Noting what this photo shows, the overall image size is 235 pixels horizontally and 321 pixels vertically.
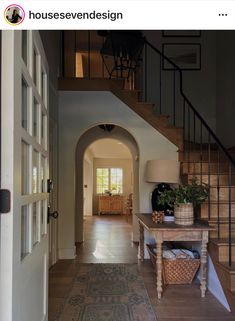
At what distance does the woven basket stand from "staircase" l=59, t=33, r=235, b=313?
323 mm

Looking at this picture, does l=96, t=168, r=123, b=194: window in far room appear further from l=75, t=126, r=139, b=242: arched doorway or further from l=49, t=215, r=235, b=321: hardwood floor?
l=49, t=215, r=235, b=321: hardwood floor

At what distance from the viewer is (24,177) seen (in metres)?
1.43

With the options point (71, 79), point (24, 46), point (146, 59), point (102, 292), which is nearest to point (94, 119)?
point (71, 79)

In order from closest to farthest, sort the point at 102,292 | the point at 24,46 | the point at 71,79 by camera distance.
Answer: the point at 24,46 < the point at 102,292 < the point at 71,79

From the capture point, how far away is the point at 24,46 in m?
1.43

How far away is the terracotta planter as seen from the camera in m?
3.30

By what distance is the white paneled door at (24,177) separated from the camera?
3.69ft

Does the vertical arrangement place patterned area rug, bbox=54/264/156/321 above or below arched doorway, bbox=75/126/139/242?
below

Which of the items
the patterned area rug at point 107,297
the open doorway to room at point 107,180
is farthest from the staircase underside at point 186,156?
the open doorway to room at point 107,180

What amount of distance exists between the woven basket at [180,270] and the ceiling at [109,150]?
8139 mm

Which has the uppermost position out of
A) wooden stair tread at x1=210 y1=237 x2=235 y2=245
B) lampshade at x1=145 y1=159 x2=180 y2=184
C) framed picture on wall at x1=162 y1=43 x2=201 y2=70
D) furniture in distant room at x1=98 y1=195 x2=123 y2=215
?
framed picture on wall at x1=162 y1=43 x2=201 y2=70

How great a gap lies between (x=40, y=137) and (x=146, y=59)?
15.3 ft
